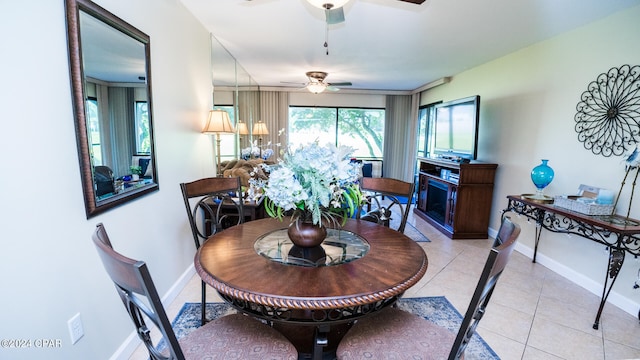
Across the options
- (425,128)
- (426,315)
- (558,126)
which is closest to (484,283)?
(426,315)

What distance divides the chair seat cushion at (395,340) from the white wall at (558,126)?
2.24 metres

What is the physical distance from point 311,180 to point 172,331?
0.74 meters

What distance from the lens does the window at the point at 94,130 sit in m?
1.40

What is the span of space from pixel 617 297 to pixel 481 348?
151 centimetres

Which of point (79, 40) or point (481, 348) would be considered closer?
point (79, 40)

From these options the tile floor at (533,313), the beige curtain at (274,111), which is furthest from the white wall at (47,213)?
the beige curtain at (274,111)

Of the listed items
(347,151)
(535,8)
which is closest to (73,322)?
(347,151)

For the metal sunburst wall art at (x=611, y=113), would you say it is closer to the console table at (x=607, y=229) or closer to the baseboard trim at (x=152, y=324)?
the console table at (x=607, y=229)

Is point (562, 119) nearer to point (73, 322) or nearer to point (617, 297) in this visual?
point (617, 297)

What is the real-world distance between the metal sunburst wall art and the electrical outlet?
389 centimetres

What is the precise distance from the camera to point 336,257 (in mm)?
1367

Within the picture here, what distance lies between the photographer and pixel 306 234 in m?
1.38

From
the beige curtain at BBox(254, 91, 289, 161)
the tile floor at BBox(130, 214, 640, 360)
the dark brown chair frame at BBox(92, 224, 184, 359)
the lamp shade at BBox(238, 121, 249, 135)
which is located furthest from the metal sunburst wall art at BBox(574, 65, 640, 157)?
the beige curtain at BBox(254, 91, 289, 161)

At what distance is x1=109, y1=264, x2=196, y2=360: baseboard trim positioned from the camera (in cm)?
164
